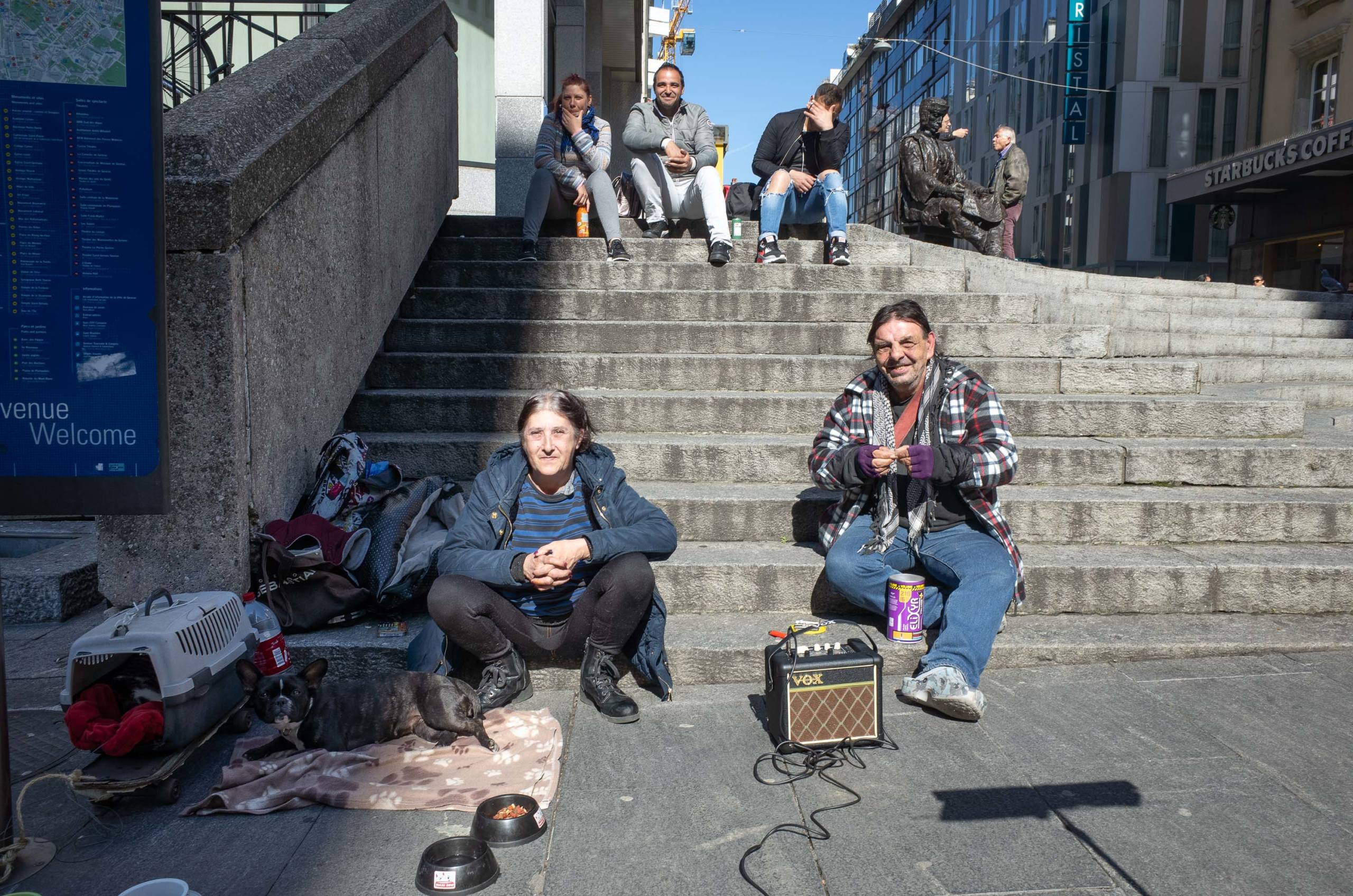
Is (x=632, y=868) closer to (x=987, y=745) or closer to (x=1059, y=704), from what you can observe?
(x=987, y=745)

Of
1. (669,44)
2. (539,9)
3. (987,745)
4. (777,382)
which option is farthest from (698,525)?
(669,44)

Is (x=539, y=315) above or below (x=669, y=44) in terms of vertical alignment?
below

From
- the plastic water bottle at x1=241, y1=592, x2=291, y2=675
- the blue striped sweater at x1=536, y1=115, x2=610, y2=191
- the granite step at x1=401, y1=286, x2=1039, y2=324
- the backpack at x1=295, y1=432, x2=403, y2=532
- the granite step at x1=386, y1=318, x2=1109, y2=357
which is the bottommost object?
the plastic water bottle at x1=241, y1=592, x2=291, y2=675

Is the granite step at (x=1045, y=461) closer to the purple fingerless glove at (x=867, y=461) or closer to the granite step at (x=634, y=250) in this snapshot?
the purple fingerless glove at (x=867, y=461)

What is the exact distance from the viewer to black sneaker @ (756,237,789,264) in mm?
7098

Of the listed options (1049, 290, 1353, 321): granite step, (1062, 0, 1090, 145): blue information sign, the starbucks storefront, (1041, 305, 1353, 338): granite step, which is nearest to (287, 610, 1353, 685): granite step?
(1041, 305, 1353, 338): granite step

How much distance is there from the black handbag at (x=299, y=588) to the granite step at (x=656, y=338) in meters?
2.58

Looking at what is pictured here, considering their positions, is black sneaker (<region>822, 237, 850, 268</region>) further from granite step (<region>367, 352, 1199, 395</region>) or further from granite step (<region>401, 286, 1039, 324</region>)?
granite step (<region>367, 352, 1199, 395</region>)

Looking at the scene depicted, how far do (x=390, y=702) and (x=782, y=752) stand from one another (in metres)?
1.34

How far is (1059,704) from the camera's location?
3516mm

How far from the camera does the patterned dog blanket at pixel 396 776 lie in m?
2.85

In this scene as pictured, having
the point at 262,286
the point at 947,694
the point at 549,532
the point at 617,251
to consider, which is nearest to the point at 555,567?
the point at 549,532

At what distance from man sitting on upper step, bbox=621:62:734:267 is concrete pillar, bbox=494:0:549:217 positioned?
2.52m

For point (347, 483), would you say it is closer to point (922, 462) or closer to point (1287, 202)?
point (922, 462)
